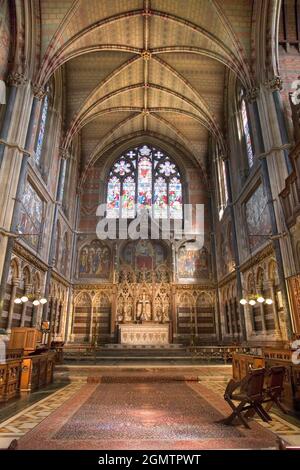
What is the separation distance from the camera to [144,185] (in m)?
26.7

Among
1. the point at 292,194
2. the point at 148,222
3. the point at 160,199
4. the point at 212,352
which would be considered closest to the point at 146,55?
the point at 160,199

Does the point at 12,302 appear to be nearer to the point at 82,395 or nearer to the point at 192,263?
the point at 82,395

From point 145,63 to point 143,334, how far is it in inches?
734

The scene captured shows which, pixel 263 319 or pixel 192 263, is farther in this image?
pixel 192 263

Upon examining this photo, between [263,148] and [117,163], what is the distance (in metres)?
16.0

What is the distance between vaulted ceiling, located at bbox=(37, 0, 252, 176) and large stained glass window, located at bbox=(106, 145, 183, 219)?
209cm

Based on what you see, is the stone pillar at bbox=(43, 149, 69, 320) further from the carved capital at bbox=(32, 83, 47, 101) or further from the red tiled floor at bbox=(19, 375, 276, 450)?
the red tiled floor at bbox=(19, 375, 276, 450)

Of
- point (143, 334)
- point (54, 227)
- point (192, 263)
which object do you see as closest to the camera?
point (54, 227)

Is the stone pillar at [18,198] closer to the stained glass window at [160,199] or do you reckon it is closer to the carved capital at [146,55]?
the carved capital at [146,55]

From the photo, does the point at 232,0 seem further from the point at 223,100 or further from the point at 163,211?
the point at 163,211

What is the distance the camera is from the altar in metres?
20.4

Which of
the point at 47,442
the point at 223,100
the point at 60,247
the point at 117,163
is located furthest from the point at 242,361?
the point at 117,163

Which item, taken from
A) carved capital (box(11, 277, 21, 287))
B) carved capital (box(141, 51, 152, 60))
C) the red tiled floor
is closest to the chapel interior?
the red tiled floor

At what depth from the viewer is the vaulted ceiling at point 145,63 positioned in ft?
52.4
